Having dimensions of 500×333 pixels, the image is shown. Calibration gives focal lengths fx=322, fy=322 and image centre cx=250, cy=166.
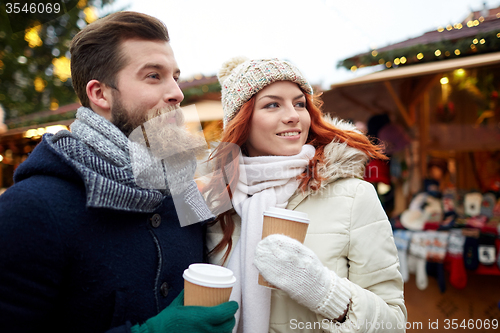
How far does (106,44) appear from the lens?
5.05 feet

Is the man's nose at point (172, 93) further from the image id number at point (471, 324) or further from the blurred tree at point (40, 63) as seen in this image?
the blurred tree at point (40, 63)

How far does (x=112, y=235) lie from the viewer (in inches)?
50.8

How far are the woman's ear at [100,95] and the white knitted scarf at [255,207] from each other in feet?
2.55

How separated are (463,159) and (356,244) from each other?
4602 mm

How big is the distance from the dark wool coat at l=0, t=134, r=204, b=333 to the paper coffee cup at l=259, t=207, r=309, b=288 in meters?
0.46

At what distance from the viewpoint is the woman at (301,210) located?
133 centimetres

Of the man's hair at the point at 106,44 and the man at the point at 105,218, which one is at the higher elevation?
the man's hair at the point at 106,44

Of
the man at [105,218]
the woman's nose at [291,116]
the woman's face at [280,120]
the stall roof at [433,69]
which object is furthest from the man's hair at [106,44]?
the stall roof at [433,69]

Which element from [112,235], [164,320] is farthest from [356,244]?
[112,235]

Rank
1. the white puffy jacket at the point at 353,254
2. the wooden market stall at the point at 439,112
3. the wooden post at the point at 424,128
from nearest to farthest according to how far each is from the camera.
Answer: the white puffy jacket at the point at 353,254 < the wooden market stall at the point at 439,112 < the wooden post at the point at 424,128

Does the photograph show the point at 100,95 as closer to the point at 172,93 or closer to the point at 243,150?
the point at 172,93

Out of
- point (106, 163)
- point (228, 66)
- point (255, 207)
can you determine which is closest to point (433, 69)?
point (228, 66)

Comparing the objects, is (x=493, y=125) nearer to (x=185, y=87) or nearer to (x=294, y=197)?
(x=294, y=197)

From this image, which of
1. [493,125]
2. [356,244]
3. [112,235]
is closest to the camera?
[112,235]
